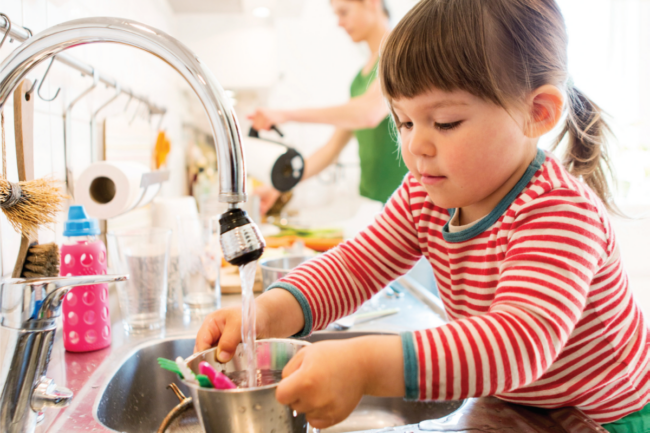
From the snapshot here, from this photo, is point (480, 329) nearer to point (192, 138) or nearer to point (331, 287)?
point (331, 287)

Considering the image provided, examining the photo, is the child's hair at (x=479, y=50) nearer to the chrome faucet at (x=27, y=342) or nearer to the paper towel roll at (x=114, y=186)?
the chrome faucet at (x=27, y=342)

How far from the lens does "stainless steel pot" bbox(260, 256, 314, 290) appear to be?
1.10m

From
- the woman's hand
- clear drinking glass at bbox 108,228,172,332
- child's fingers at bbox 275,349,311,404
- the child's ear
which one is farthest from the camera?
the woman's hand

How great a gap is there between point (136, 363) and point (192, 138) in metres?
2.28

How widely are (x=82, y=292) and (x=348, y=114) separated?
4.97 feet

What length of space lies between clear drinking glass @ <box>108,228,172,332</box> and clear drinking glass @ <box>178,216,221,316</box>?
13 centimetres

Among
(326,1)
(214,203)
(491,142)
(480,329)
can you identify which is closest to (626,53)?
(326,1)

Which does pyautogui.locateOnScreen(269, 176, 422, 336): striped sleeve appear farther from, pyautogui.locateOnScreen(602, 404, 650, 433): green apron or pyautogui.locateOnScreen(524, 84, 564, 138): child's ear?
pyautogui.locateOnScreen(602, 404, 650, 433): green apron

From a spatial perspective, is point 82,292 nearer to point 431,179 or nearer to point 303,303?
point 303,303

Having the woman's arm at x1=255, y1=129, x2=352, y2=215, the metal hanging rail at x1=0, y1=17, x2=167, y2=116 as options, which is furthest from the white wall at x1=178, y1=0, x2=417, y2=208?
the metal hanging rail at x1=0, y1=17, x2=167, y2=116

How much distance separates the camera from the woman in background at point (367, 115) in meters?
2.07

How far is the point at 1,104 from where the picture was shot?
53cm

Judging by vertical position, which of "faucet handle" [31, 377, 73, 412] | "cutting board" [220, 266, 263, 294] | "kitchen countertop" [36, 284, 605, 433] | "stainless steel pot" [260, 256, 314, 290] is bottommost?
"kitchen countertop" [36, 284, 605, 433]

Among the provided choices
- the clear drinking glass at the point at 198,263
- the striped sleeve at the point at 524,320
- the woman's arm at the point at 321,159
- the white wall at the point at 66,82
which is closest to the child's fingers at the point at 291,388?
the striped sleeve at the point at 524,320
